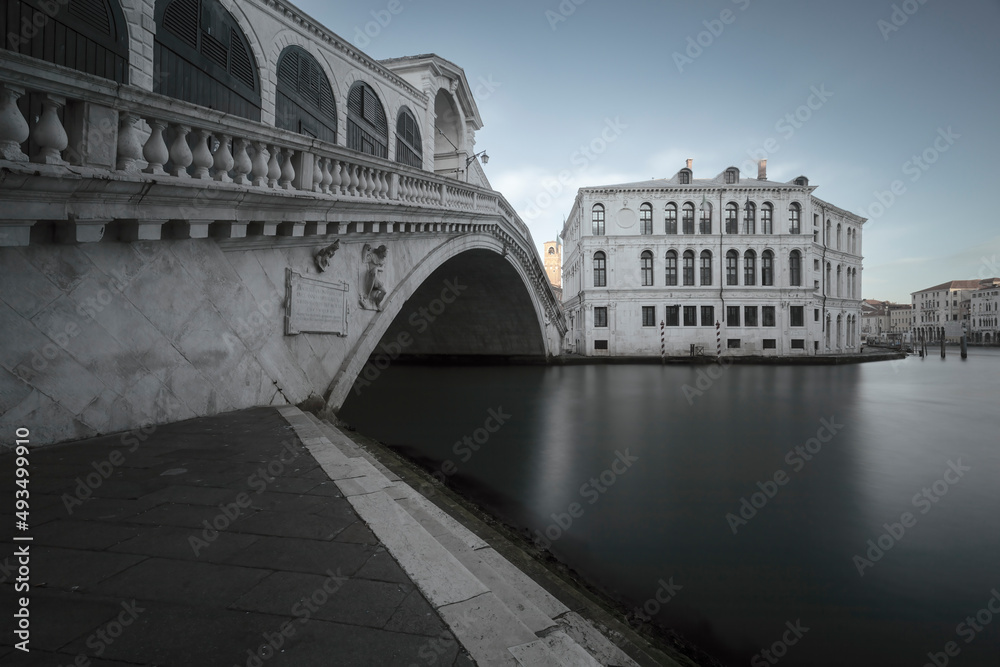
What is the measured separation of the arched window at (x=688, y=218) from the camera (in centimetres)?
2877

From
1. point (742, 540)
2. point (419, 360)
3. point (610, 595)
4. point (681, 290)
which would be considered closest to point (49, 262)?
point (610, 595)

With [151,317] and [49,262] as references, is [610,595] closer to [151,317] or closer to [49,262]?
[151,317]

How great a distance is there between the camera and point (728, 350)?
2817 centimetres

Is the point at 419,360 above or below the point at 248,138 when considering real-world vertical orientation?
below

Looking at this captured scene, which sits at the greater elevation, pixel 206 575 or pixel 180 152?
pixel 180 152

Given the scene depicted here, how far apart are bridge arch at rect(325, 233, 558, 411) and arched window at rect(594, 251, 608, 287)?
532 cm

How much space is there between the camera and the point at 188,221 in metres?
3.90

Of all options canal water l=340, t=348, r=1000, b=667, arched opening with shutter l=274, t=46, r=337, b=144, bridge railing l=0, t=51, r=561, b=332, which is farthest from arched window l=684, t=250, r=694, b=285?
bridge railing l=0, t=51, r=561, b=332

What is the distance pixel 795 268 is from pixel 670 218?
828 cm

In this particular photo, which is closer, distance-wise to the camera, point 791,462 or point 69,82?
point 69,82

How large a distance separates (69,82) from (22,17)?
192cm

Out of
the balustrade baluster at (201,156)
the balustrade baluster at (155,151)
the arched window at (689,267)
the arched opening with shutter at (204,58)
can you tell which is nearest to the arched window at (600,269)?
the arched window at (689,267)

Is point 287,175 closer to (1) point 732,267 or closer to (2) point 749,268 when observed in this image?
(1) point 732,267

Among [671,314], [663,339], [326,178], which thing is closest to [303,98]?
[326,178]
